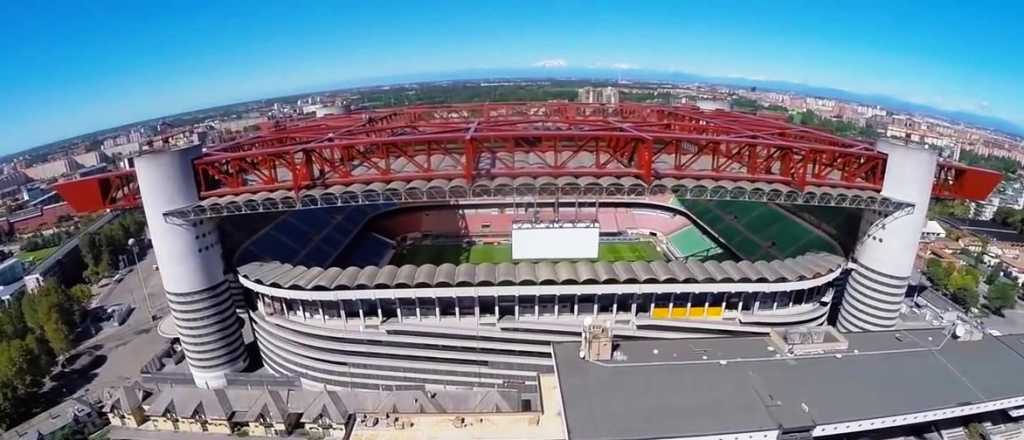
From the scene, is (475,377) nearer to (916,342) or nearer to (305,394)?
(305,394)

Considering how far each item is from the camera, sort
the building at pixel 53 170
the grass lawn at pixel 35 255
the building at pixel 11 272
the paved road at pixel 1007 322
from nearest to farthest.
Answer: the paved road at pixel 1007 322 → the building at pixel 11 272 → the grass lawn at pixel 35 255 → the building at pixel 53 170

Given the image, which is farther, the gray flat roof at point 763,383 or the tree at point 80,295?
the tree at point 80,295

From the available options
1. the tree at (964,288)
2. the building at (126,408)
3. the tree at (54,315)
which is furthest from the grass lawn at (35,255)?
the tree at (964,288)

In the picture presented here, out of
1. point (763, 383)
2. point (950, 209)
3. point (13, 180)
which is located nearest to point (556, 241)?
point (763, 383)

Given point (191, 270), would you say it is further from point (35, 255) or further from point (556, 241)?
point (35, 255)

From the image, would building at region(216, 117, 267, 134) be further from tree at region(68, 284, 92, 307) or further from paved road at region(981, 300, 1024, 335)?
paved road at region(981, 300, 1024, 335)

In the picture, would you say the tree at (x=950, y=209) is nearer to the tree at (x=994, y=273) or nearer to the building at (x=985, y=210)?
the building at (x=985, y=210)
